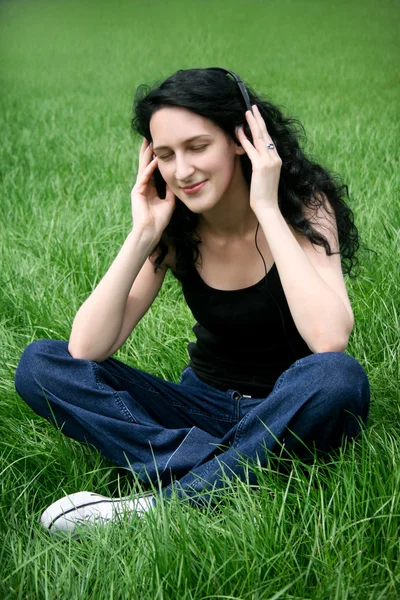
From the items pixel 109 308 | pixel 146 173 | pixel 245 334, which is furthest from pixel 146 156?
pixel 245 334

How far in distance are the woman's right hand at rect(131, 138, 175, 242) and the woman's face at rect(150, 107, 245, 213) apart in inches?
5.6

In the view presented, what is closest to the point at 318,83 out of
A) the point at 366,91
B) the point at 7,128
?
the point at 366,91

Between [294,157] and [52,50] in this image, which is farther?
[52,50]

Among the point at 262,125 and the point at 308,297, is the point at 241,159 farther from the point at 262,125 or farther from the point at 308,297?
the point at 308,297

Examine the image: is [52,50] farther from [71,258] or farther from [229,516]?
[229,516]

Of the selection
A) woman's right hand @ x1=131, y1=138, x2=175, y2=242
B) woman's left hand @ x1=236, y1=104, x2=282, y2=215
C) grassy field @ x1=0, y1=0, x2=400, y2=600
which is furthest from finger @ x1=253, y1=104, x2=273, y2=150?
grassy field @ x1=0, y1=0, x2=400, y2=600

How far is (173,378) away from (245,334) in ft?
2.34

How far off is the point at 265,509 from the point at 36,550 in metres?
0.55

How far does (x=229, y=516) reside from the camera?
6.36 ft

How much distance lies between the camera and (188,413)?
2439 millimetres

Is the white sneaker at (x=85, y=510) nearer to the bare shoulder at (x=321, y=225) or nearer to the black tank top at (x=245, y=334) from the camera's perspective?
the black tank top at (x=245, y=334)

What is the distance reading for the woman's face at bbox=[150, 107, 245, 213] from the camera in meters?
2.23

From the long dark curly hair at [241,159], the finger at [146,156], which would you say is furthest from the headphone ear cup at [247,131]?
the finger at [146,156]

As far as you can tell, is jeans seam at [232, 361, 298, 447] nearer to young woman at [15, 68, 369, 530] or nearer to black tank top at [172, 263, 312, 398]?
young woman at [15, 68, 369, 530]
